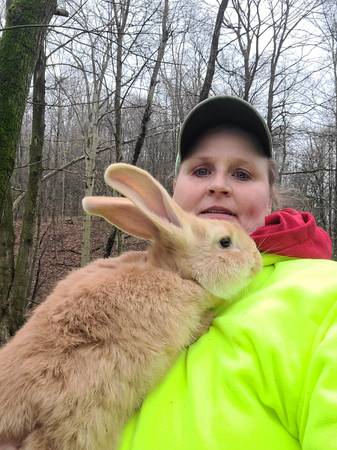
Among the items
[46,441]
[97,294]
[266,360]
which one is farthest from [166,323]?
[46,441]

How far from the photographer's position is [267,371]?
3.96ft

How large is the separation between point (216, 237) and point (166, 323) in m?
0.44

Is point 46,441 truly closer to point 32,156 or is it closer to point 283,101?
point 32,156

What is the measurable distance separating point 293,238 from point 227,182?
18.1 inches

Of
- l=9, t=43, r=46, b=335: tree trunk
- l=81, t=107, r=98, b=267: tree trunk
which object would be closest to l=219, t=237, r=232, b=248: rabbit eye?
l=9, t=43, r=46, b=335: tree trunk

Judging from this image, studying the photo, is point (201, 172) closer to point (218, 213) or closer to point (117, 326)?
point (218, 213)

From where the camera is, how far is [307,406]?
1.11m

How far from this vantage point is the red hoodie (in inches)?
67.4

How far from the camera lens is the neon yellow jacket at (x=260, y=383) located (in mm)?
1122

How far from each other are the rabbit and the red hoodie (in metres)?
0.08

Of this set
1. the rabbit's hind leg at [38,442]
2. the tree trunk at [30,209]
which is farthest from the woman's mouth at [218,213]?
the tree trunk at [30,209]

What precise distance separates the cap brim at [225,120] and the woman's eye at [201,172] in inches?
5.7

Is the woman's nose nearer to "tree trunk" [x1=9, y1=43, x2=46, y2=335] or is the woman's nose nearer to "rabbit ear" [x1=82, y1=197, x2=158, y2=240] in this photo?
"rabbit ear" [x1=82, y1=197, x2=158, y2=240]

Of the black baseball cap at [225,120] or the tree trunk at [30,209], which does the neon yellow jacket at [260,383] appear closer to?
the black baseball cap at [225,120]
